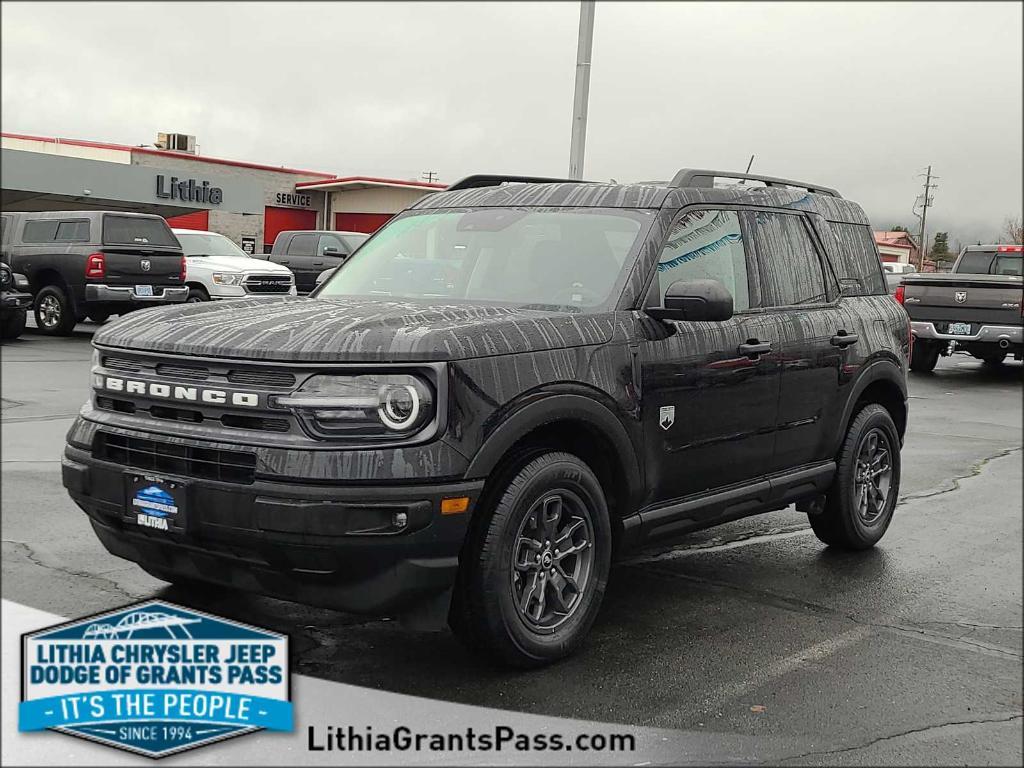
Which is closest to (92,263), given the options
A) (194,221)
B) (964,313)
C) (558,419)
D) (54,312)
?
(54,312)

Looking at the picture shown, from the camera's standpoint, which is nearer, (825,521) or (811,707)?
(811,707)

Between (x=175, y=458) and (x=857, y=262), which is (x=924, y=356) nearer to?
(x=857, y=262)

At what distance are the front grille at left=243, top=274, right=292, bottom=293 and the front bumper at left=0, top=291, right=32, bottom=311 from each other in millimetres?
4309

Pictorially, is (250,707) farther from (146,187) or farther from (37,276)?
(146,187)

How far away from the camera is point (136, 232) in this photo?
19375mm

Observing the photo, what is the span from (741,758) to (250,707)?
1640mm

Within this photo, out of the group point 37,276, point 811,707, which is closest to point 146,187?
point 37,276

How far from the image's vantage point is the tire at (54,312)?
1922 centimetres

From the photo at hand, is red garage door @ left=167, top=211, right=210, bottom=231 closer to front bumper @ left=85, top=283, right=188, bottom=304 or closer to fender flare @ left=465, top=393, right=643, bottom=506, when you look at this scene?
front bumper @ left=85, top=283, right=188, bottom=304

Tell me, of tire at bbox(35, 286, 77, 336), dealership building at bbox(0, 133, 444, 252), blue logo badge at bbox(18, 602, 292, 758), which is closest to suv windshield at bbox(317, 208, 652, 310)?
blue logo badge at bbox(18, 602, 292, 758)

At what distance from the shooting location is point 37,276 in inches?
770

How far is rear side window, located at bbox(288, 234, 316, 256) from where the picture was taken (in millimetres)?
26109

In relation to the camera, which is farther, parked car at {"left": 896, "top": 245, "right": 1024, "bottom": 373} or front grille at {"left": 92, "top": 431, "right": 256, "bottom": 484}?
parked car at {"left": 896, "top": 245, "right": 1024, "bottom": 373}

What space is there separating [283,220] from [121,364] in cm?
5181
